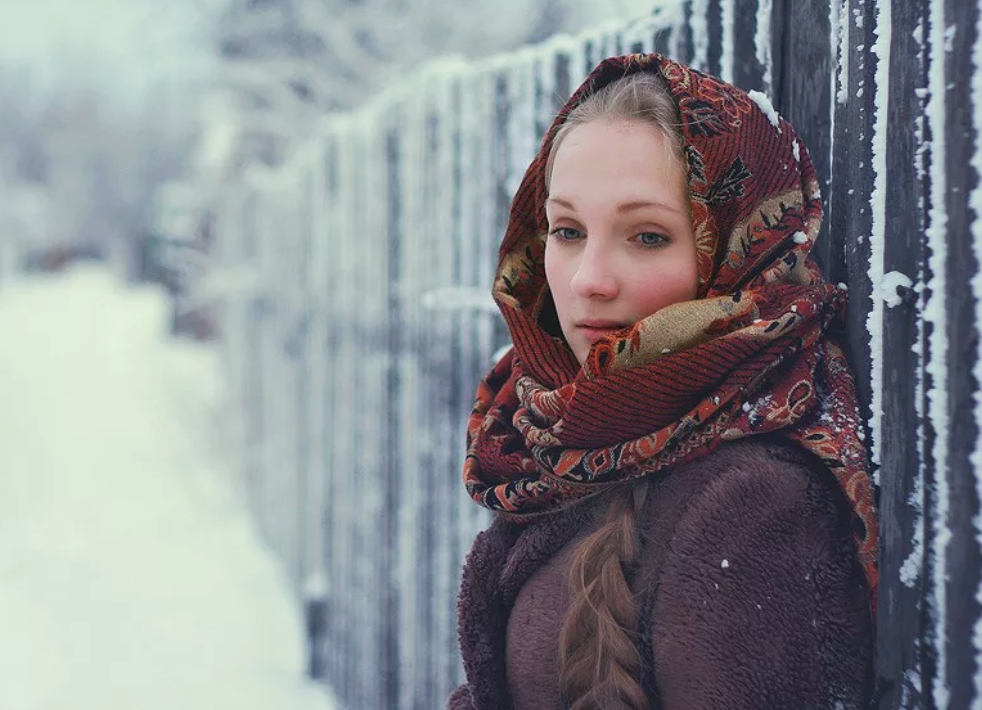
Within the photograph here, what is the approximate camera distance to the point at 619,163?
4.87 feet

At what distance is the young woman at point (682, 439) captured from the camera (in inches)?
49.3

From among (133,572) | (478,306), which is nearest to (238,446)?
(133,572)

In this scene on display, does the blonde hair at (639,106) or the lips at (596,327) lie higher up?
the blonde hair at (639,106)

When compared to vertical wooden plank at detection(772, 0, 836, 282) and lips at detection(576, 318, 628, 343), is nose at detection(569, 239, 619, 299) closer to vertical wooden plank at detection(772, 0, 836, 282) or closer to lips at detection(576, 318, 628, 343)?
lips at detection(576, 318, 628, 343)

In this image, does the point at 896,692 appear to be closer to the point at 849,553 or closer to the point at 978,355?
the point at 849,553

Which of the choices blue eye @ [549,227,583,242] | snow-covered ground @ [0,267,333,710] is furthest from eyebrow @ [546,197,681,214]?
snow-covered ground @ [0,267,333,710]

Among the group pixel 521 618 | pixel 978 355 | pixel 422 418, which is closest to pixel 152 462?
pixel 422 418

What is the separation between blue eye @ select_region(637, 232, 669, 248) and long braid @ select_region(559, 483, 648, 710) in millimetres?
387

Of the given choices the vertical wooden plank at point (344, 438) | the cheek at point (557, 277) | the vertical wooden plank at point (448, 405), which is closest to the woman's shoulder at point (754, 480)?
the cheek at point (557, 277)

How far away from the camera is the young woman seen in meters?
1.25

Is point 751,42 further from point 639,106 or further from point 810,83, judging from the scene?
point 639,106

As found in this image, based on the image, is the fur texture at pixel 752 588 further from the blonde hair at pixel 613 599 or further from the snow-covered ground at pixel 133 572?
the snow-covered ground at pixel 133 572

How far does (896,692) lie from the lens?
1.30m

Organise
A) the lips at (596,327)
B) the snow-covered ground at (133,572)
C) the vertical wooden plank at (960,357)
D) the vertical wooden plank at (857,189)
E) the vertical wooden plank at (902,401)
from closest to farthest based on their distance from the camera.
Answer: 1. the vertical wooden plank at (960,357)
2. the vertical wooden plank at (902,401)
3. the vertical wooden plank at (857,189)
4. the lips at (596,327)
5. the snow-covered ground at (133,572)
